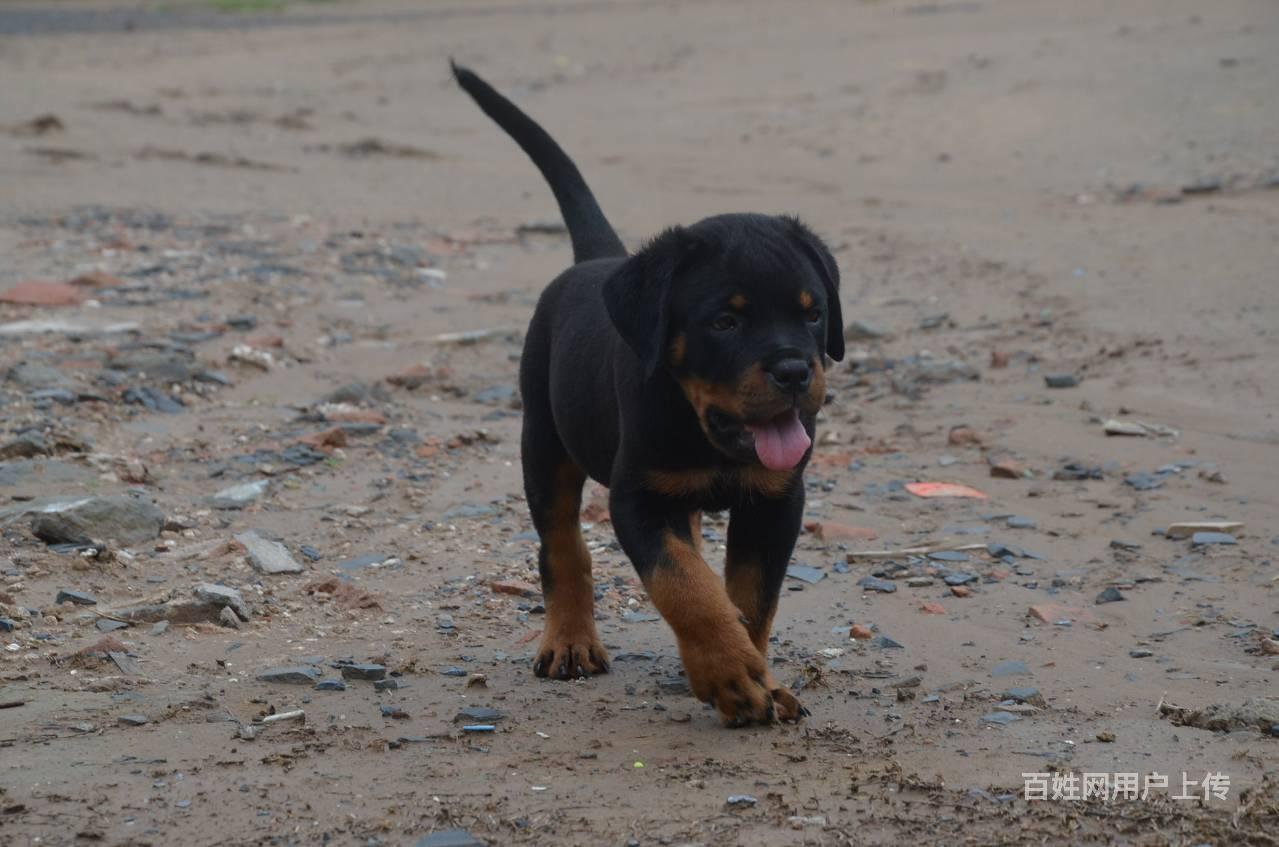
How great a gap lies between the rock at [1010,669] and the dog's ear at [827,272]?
99cm

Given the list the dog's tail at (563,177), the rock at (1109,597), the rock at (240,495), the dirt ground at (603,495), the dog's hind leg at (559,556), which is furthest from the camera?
the rock at (240,495)

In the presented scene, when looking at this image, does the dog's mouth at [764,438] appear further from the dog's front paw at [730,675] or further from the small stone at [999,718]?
the small stone at [999,718]

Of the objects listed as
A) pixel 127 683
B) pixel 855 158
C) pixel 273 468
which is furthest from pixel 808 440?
pixel 855 158

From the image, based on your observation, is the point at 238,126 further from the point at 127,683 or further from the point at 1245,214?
the point at 127,683

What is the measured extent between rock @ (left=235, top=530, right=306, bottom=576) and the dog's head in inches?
71.0

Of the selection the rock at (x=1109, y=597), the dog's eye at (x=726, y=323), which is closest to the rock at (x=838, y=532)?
the rock at (x=1109, y=597)

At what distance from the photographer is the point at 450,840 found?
3.47 meters

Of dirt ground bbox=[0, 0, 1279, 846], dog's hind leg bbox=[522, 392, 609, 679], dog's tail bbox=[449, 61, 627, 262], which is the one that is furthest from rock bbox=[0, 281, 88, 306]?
dog's hind leg bbox=[522, 392, 609, 679]

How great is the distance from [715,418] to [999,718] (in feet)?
3.48

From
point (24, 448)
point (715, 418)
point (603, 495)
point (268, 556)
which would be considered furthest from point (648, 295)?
point (24, 448)

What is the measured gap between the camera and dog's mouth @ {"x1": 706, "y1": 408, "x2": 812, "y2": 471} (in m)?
4.12

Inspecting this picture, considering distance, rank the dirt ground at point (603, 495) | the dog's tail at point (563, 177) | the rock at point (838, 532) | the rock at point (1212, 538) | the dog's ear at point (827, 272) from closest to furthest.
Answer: the dirt ground at point (603, 495), the dog's ear at point (827, 272), the dog's tail at point (563, 177), the rock at point (1212, 538), the rock at point (838, 532)

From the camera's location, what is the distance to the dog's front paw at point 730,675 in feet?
13.5

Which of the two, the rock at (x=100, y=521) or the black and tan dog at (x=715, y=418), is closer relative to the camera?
the black and tan dog at (x=715, y=418)
